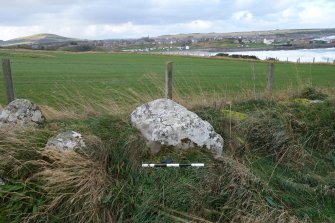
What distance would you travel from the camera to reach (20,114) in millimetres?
6203

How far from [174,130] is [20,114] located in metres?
2.63

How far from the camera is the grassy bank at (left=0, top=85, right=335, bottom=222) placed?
4277 millimetres

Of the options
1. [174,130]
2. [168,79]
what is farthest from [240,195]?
[168,79]

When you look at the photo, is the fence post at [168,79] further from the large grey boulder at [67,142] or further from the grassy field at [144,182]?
the large grey boulder at [67,142]

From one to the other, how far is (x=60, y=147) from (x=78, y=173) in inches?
21.1

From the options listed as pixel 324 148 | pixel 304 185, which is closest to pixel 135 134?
pixel 304 185

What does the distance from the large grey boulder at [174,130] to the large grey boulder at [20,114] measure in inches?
71.4

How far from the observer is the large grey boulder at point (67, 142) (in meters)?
4.88

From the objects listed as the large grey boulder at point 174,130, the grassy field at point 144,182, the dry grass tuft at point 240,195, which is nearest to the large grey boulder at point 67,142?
the grassy field at point 144,182

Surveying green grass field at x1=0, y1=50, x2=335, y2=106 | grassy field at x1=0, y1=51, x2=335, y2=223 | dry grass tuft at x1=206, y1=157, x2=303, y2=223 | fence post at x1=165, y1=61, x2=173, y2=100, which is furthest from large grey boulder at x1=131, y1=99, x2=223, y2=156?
green grass field at x1=0, y1=50, x2=335, y2=106

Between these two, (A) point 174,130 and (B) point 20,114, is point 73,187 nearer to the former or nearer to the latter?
(A) point 174,130

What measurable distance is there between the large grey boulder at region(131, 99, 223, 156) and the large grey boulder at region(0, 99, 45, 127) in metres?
1.81

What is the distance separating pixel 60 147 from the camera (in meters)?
4.86

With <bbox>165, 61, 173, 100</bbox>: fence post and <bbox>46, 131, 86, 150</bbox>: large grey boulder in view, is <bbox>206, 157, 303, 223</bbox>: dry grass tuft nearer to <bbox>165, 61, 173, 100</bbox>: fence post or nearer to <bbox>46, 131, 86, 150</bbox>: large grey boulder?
<bbox>46, 131, 86, 150</bbox>: large grey boulder
